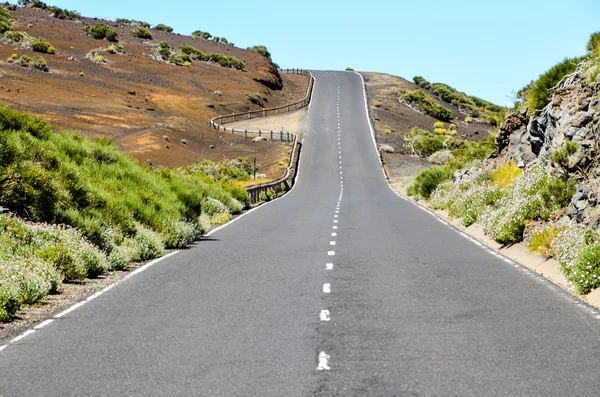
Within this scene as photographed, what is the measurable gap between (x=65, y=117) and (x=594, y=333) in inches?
3023

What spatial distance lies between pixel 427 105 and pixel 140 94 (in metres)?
51.8

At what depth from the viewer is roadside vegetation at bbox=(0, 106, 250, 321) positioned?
1257cm

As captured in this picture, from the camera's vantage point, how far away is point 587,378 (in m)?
7.07

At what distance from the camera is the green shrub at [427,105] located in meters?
129

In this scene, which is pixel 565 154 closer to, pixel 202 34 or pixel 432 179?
pixel 432 179

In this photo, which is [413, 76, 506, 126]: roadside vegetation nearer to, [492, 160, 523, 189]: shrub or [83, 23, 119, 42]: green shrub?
[83, 23, 119, 42]: green shrub

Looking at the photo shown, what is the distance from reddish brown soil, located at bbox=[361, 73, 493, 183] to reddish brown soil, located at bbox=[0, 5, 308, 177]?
1186 centimetres

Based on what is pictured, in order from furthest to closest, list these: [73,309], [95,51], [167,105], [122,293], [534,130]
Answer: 1. [95,51]
2. [167,105]
3. [534,130]
4. [122,293]
5. [73,309]

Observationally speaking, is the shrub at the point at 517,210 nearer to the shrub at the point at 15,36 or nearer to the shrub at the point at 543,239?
the shrub at the point at 543,239

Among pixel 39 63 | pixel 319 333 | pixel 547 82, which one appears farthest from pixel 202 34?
pixel 319 333

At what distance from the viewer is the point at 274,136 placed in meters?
90.3

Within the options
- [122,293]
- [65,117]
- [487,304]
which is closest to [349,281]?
[487,304]

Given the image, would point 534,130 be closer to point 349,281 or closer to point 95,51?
point 349,281

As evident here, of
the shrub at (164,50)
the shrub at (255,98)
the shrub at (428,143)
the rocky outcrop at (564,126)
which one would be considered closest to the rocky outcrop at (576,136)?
the rocky outcrop at (564,126)
